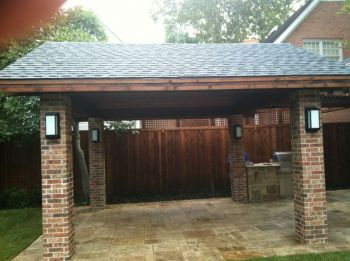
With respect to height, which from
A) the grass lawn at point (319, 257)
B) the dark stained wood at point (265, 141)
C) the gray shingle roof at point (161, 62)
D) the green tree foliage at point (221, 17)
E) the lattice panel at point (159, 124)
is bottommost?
the grass lawn at point (319, 257)

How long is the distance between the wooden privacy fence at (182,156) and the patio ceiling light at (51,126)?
19.6ft

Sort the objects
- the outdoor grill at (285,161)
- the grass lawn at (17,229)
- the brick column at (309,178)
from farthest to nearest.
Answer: the outdoor grill at (285,161) < the grass lawn at (17,229) < the brick column at (309,178)

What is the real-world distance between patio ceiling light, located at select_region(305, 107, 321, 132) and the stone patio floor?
2.03m

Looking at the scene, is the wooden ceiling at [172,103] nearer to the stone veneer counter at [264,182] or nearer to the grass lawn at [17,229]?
the stone veneer counter at [264,182]

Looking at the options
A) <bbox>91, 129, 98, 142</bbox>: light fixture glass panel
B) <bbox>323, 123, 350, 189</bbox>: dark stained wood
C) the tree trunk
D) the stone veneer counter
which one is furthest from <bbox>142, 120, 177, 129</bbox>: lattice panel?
<bbox>323, 123, 350, 189</bbox>: dark stained wood

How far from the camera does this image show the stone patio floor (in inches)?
232

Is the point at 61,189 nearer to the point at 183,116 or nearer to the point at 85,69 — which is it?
the point at 85,69

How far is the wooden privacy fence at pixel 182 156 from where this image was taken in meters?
11.7

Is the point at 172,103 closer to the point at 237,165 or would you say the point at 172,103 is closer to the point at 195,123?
the point at 237,165

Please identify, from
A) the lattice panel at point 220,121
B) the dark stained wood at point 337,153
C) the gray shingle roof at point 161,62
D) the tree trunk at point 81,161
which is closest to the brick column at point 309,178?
the gray shingle roof at point 161,62

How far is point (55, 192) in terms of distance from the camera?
564 cm

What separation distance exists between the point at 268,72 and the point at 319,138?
1502 millimetres

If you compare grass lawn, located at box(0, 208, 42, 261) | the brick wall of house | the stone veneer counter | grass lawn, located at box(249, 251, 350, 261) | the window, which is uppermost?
the brick wall of house

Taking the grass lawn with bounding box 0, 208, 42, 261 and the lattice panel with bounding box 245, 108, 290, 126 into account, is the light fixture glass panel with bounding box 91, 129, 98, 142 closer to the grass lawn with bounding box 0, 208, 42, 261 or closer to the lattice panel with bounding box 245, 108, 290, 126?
the grass lawn with bounding box 0, 208, 42, 261
